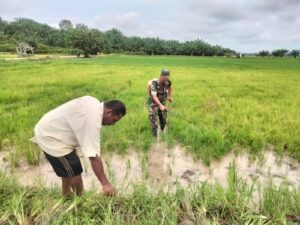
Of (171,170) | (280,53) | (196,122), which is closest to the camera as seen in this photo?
(171,170)

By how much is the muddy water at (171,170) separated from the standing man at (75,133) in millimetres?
835

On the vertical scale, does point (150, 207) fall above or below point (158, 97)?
below

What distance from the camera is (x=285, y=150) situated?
4.62 meters

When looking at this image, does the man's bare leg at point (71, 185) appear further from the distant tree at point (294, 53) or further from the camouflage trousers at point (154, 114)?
the distant tree at point (294, 53)

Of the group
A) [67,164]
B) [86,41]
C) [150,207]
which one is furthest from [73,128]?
[86,41]

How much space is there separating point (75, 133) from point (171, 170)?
6.55 ft

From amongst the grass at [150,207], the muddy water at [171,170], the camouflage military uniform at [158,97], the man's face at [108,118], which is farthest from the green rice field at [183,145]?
the man's face at [108,118]

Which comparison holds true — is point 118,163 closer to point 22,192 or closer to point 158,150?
point 158,150

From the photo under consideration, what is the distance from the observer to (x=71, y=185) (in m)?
2.59

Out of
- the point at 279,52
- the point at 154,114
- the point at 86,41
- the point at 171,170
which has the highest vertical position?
the point at 86,41

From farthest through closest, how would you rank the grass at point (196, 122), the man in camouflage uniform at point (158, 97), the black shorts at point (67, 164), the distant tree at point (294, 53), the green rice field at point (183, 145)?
1. the distant tree at point (294, 53)
2. the man in camouflage uniform at point (158, 97)
3. the grass at point (196, 122)
4. the black shorts at point (67, 164)
5. the green rice field at point (183, 145)

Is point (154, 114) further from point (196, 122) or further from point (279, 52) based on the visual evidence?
point (279, 52)

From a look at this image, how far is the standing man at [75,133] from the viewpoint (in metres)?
2.17

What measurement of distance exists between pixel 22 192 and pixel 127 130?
3.08 m
